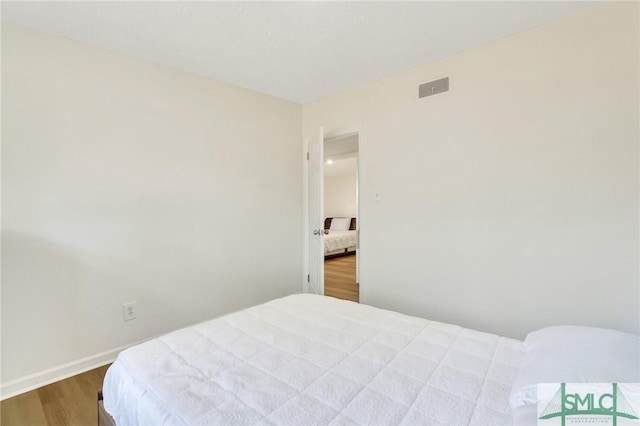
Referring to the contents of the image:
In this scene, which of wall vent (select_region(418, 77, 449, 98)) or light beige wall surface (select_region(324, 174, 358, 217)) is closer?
wall vent (select_region(418, 77, 449, 98))

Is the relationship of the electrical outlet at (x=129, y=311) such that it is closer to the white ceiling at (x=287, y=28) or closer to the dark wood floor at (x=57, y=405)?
the dark wood floor at (x=57, y=405)

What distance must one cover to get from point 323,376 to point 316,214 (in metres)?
2.20

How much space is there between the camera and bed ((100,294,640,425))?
0.87m

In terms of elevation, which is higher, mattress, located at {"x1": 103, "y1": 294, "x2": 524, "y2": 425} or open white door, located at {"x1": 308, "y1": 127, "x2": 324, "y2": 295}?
open white door, located at {"x1": 308, "y1": 127, "x2": 324, "y2": 295}

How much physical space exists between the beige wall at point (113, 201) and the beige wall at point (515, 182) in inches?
52.9

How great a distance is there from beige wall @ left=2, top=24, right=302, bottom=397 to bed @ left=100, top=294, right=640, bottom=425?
1.20 metres

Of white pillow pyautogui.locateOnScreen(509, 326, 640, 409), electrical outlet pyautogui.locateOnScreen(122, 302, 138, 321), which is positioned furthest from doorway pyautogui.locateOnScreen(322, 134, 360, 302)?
white pillow pyautogui.locateOnScreen(509, 326, 640, 409)

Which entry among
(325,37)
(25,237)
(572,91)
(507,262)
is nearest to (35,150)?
(25,237)

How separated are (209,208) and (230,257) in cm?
52

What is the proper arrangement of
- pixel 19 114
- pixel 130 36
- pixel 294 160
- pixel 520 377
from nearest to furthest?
pixel 520 377 → pixel 19 114 → pixel 130 36 → pixel 294 160

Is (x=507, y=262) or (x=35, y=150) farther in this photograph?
(x=507, y=262)

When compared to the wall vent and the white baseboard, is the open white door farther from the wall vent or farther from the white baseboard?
the white baseboard

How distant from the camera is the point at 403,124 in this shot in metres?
2.66

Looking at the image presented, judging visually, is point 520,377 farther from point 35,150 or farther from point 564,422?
point 35,150
